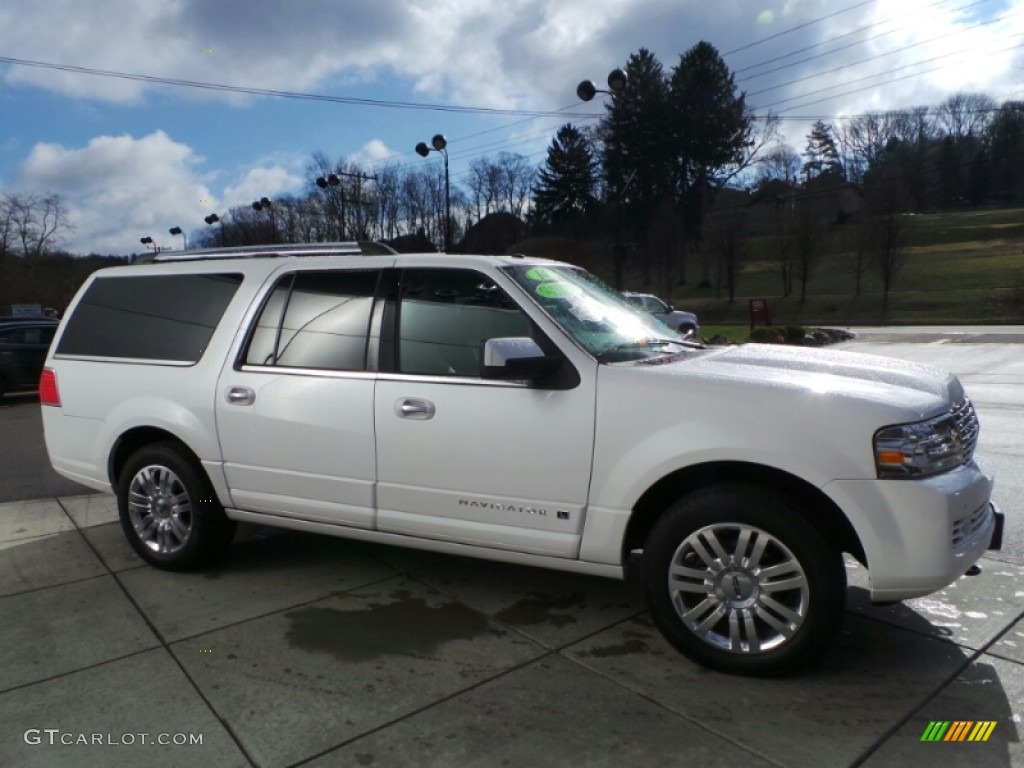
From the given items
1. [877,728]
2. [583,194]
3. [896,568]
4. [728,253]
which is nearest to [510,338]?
[896,568]

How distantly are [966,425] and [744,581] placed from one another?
1241mm

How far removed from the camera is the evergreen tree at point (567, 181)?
74.7 meters

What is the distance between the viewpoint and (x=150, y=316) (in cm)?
498

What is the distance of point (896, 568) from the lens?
3.05 m

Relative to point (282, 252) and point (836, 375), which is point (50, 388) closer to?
point (282, 252)

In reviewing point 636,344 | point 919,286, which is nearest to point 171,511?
point 636,344

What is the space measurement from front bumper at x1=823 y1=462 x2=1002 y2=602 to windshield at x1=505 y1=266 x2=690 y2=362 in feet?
3.88

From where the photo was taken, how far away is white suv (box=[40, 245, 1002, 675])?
314 centimetres

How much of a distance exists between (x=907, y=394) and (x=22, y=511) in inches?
256

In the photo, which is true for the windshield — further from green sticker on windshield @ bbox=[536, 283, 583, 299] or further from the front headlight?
the front headlight

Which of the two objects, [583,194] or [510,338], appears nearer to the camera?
[510,338]

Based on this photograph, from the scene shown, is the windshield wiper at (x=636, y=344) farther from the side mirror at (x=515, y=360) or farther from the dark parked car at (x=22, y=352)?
the dark parked car at (x=22, y=352)

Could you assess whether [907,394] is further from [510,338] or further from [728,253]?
[728,253]

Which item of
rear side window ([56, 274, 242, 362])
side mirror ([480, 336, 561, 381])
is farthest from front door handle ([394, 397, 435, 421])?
rear side window ([56, 274, 242, 362])
